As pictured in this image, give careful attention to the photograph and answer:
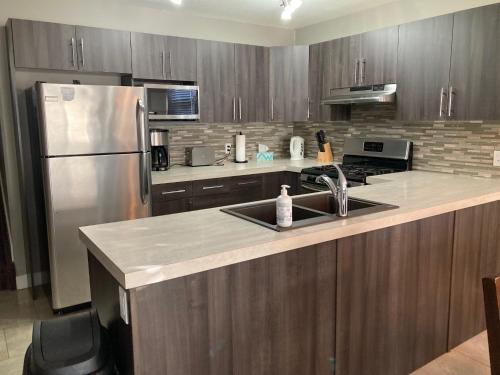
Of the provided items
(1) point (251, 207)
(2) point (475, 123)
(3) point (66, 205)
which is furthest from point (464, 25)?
(3) point (66, 205)

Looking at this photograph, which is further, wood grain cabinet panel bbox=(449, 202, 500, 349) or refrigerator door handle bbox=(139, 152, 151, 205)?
refrigerator door handle bbox=(139, 152, 151, 205)

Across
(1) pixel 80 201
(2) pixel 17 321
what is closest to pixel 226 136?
(1) pixel 80 201

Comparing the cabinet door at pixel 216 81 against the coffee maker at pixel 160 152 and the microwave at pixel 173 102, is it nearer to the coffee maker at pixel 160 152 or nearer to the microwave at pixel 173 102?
the microwave at pixel 173 102

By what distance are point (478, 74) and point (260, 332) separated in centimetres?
238

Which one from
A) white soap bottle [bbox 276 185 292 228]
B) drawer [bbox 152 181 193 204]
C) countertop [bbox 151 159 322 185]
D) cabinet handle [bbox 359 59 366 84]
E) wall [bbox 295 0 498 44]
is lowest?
drawer [bbox 152 181 193 204]

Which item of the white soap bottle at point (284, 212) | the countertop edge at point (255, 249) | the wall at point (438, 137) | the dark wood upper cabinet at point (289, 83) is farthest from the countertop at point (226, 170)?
the white soap bottle at point (284, 212)

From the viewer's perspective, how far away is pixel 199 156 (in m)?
4.01

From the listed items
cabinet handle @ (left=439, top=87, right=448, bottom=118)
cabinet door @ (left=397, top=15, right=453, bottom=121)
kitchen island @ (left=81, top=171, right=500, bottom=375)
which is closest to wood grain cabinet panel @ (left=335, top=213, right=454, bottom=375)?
kitchen island @ (left=81, top=171, right=500, bottom=375)

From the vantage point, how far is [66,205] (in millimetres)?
2943

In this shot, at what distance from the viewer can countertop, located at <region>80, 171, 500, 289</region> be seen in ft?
4.58

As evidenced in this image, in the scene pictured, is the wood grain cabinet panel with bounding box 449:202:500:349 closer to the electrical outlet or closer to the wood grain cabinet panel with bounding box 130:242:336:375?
the electrical outlet

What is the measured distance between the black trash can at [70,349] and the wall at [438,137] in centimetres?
293

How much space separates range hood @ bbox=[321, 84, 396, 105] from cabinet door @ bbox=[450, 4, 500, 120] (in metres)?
0.50

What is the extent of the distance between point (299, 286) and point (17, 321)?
2.27 m
